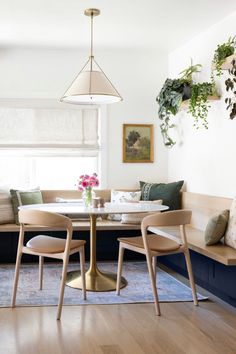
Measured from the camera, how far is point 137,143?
650 cm

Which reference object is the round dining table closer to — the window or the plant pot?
the plant pot

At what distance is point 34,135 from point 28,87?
0.59m

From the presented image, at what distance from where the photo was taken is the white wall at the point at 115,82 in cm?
620

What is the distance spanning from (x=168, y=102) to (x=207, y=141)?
0.78m

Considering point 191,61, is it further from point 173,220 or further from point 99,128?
point 173,220

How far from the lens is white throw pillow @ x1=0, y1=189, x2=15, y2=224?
5.61 metres

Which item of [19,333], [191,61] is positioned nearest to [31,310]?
[19,333]

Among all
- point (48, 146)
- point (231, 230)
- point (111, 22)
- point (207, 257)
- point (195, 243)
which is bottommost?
point (207, 257)

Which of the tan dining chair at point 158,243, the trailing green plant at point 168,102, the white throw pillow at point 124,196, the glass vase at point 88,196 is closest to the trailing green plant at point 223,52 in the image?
the trailing green plant at point 168,102

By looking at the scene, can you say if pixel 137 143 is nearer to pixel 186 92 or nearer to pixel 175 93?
pixel 175 93

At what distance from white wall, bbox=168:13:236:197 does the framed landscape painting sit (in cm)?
31

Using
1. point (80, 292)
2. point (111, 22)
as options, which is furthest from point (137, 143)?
point (80, 292)

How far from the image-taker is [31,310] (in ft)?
12.5

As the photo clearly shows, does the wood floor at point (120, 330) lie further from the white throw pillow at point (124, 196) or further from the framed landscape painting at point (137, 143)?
the framed landscape painting at point (137, 143)
